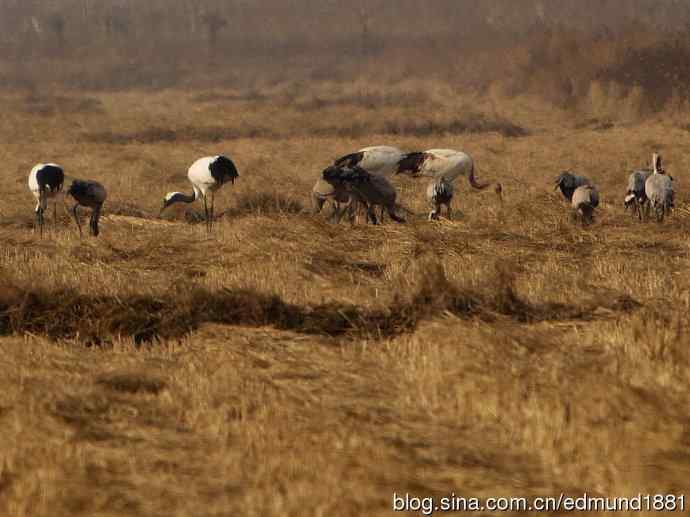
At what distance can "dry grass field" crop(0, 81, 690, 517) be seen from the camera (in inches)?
185

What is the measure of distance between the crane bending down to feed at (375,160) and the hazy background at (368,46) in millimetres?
19833

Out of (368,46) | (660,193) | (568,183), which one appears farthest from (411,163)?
(368,46)

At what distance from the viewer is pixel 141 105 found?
40.4 metres

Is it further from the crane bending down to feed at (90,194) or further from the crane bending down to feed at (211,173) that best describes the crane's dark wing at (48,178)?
the crane bending down to feed at (211,173)

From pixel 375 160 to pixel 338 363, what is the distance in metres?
7.63

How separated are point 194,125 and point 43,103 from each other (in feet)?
37.8

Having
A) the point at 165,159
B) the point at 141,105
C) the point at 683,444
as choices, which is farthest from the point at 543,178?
the point at 141,105

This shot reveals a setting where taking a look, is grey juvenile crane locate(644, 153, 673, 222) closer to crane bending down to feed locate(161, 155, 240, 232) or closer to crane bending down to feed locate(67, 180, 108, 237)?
crane bending down to feed locate(161, 155, 240, 232)

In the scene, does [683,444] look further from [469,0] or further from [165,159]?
[469,0]

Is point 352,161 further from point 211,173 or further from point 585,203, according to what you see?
point 585,203

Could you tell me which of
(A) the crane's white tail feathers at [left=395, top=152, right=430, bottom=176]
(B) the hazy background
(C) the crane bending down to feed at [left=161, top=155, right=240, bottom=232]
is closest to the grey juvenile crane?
(A) the crane's white tail feathers at [left=395, top=152, right=430, bottom=176]

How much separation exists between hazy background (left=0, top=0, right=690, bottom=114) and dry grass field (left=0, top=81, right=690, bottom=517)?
23.9 metres

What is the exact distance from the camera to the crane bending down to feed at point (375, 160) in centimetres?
1372

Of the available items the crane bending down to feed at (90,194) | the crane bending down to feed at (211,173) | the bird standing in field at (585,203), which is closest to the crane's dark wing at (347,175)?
the crane bending down to feed at (211,173)
